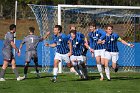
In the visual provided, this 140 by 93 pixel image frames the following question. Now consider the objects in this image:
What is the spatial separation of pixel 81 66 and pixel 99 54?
0.90 meters

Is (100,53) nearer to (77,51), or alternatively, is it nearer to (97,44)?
(97,44)

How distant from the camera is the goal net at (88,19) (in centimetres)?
2430

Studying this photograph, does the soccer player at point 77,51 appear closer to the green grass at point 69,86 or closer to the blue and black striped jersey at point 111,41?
the green grass at point 69,86

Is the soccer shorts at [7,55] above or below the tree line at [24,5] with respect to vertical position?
above

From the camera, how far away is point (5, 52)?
1859cm

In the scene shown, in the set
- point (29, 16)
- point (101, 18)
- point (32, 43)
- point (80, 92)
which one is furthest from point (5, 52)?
point (29, 16)

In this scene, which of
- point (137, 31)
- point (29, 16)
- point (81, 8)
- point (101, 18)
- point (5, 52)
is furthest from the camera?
point (29, 16)

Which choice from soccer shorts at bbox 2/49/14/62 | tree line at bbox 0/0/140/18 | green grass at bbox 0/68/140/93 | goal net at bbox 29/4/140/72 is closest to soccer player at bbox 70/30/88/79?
green grass at bbox 0/68/140/93

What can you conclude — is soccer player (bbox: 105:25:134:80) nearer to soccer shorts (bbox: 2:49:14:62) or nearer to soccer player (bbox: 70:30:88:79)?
soccer player (bbox: 70:30:88:79)

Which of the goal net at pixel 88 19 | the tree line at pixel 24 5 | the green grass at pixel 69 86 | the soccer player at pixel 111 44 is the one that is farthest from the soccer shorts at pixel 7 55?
the tree line at pixel 24 5

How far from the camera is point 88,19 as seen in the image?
1117 inches

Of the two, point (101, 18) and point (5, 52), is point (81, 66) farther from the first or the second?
point (101, 18)

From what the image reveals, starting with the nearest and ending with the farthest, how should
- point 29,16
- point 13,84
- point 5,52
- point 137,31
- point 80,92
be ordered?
point 80,92 → point 13,84 → point 5,52 → point 137,31 → point 29,16

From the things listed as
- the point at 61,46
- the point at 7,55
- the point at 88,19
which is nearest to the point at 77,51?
the point at 61,46
